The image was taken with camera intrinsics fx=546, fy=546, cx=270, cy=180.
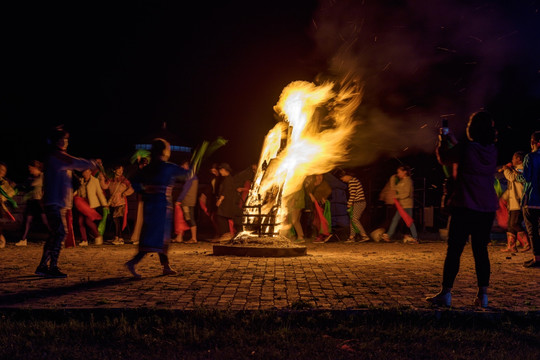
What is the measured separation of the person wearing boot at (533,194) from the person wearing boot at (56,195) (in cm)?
690

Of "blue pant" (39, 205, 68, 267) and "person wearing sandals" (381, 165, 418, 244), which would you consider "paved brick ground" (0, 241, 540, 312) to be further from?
"person wearing sandals" (381, 165, 418, 244)

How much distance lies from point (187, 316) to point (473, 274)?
5.03 metres

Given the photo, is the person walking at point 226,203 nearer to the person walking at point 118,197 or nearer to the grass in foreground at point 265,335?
the person walking at point 118,197

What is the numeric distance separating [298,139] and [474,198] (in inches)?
277

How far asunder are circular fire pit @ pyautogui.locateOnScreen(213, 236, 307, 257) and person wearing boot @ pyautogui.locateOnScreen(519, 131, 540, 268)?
421cm

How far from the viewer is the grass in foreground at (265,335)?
4113mm

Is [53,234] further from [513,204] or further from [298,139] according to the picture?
[513,204]

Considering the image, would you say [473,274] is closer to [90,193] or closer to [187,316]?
[187,316]

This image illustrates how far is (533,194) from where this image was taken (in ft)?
29.9

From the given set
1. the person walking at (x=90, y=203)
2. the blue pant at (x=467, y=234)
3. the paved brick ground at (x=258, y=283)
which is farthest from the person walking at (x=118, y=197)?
the blue pant at (x=467, y=234)

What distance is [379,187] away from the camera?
23.0 metres

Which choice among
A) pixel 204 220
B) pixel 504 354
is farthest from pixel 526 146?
pixel 504 354

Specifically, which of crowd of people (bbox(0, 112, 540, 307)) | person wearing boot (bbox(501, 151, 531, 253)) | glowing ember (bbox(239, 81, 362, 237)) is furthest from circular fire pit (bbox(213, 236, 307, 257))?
person wearing boot (bbox(501, 151, 531, 253))

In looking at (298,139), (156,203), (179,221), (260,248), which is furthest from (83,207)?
(156,203)
